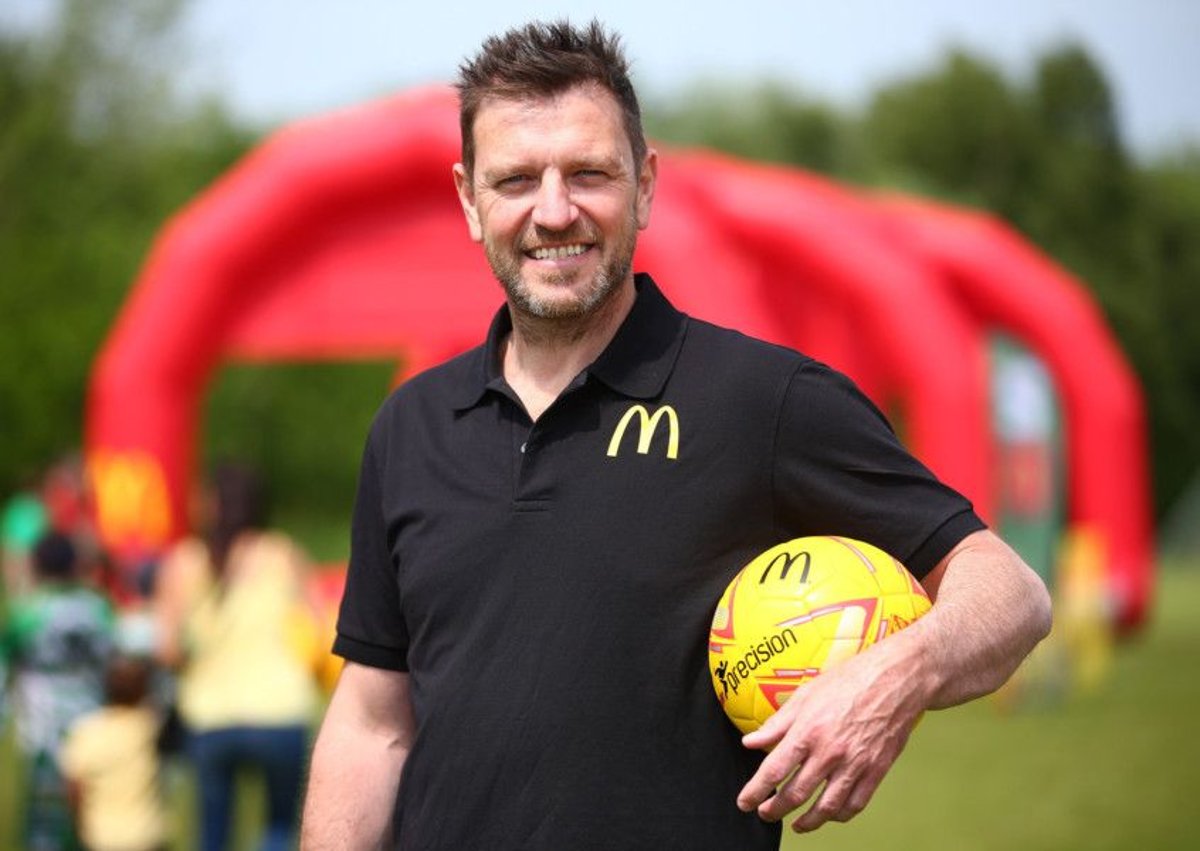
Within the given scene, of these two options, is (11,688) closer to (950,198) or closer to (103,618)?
(103,618)

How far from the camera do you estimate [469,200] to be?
2.64 metres

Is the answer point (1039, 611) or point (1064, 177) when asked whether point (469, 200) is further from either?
point (1064, 177)

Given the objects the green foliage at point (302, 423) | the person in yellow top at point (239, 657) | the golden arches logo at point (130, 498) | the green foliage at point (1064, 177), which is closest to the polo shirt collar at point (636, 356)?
the person in yellow top at point (239, 657)

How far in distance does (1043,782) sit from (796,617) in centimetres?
750

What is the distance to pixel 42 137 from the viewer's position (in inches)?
1164

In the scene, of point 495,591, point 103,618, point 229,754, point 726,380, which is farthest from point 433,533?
point 103,618

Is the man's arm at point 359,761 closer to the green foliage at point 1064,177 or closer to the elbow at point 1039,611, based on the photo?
the elbow at point 1039,611

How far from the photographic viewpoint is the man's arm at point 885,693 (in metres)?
2.08

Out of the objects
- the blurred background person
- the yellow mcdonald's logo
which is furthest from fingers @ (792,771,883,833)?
the blurred background person

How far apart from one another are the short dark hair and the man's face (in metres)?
0.02

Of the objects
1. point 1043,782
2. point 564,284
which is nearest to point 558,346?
point 564,284

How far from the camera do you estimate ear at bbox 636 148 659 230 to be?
2578mm

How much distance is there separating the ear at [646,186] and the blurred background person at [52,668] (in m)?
4.98

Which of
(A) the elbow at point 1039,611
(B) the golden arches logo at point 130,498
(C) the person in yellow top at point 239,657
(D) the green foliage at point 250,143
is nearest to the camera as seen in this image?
(A) the elbow at point 1039,611
